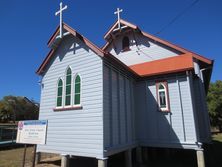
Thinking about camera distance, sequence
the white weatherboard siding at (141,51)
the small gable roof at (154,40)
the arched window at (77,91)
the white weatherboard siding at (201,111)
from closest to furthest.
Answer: the arched window at (77,91), the white weatherboard siding at (201,111), the small gable roof at (154,40), the white weatherboard siding at (141,51)

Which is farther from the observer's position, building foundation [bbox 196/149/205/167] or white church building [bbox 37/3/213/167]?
building foundation [bbox 196/149/205/167]

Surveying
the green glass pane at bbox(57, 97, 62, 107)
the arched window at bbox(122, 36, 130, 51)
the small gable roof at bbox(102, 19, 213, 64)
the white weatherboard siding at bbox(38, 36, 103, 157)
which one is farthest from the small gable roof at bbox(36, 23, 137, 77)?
the arched window at bbox(122, 36, 130, 51)

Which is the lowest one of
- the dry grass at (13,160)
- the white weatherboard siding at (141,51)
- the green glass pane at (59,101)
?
the dry grass at (13,160)

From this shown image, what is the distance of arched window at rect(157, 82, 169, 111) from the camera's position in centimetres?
1069

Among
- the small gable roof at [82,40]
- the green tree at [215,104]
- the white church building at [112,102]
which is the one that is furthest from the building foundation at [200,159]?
the green tree at [215,104]

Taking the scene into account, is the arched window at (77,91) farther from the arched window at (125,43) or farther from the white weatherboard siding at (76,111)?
the arched window at (125,43)

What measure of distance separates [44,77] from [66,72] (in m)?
1.77

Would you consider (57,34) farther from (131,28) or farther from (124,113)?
(131,28)

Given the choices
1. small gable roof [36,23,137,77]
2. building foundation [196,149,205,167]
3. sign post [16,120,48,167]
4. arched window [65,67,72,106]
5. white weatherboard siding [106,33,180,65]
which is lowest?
building foundation [196,149,205,167]

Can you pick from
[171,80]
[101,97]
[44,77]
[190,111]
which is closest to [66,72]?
[44,77]

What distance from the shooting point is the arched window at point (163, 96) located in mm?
10692

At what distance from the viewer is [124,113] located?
970 centimetres

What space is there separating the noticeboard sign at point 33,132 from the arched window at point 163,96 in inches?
272

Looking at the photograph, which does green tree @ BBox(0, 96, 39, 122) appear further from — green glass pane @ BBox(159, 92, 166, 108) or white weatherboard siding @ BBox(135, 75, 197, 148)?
green glass pane @ BBox(159, 92, 166, 108)
